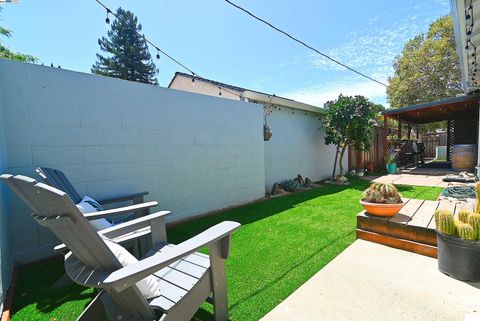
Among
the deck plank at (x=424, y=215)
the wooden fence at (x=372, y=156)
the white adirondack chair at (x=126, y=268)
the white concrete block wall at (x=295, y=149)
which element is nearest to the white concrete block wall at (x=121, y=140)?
the white concrete block wall at (x=295, y=149)

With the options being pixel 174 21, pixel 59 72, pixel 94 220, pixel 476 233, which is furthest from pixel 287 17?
pixel 94 220

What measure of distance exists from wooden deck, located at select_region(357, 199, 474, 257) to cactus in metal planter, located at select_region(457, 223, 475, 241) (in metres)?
0.53

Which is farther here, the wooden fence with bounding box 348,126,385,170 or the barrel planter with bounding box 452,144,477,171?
the wooden fence with bounding box 348,126,385,170

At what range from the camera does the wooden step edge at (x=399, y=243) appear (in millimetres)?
2430

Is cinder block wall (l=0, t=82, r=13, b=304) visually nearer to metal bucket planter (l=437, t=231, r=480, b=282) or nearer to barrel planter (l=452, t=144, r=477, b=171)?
metal bucket planter (l=437, t=231, r=480, b=282)

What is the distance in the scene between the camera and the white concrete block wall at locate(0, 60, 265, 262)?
255 cm

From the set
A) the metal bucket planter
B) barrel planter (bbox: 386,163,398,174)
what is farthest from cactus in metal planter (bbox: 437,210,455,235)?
barrel planter (bbox: 386,163,398,174)

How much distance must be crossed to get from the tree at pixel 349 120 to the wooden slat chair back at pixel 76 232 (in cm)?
709

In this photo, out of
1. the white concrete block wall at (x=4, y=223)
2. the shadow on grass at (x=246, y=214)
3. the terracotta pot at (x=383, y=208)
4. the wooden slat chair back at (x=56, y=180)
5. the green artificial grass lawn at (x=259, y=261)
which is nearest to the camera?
the green artificial grass lawn at (x=259, y=261)

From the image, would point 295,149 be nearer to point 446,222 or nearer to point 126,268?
point 446,222

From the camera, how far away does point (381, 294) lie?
1855mm

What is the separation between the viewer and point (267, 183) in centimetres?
608

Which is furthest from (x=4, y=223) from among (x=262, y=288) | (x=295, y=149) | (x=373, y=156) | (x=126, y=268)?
(x=373, y=156)

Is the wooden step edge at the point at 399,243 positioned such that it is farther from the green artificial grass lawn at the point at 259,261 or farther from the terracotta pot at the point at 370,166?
the terracotta pot at the point at 370,166
